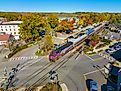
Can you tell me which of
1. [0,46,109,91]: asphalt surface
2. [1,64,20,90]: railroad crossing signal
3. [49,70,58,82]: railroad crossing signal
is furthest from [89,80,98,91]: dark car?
[1,64,20,90]: railroad crossing signal

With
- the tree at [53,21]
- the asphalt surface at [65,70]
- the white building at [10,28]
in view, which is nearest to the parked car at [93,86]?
the asphalt surface at [65,70]

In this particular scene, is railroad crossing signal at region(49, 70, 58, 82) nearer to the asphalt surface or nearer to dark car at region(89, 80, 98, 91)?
the asphalt surface

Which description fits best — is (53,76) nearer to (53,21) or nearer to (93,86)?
(93,86)

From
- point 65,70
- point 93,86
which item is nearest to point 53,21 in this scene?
point 65,70

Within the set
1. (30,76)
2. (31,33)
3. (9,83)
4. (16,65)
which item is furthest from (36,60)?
(31,33)

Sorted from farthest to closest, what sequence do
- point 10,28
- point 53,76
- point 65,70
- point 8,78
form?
point 10,28 < point 65,70 < point 53,76 < point 8,78

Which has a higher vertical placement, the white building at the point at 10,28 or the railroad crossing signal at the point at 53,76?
the white building at the point at 10,28

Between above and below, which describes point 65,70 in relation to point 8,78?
above

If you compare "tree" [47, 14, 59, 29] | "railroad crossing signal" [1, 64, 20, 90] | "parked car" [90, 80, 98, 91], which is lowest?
"railroad crossing signal" [1, 64, 20, 90]

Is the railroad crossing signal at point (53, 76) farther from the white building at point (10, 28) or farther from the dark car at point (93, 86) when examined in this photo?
the white building at point (10, 28)

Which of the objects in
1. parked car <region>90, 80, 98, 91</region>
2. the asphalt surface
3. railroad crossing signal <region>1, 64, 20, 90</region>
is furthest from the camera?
the asphalt surface

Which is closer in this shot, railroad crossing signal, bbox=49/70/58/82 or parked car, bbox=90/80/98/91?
parked car, bbox=90/80/98/91
